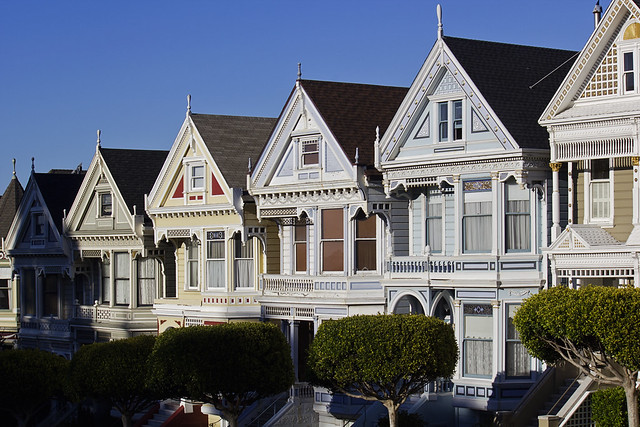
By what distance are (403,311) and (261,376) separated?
15.8ft

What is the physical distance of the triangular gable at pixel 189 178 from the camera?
47.8 meters

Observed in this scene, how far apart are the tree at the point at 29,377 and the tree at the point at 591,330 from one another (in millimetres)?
21842

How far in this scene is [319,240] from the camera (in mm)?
42719

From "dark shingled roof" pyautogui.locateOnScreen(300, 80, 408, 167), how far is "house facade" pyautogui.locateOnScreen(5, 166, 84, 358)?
18197 millimetres

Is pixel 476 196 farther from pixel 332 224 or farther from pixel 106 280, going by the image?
pixel 106 280

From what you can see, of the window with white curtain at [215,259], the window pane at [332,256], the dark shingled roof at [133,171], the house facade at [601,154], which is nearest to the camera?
the house facade at [601,154]

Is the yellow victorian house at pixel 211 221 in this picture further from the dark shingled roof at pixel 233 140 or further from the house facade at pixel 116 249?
the house facade at pixel 116 249

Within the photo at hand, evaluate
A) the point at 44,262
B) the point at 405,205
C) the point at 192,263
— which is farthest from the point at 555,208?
the point at 44,262

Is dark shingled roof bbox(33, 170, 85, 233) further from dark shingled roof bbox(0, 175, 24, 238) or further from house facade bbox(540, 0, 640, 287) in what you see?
house facade bbox(540, 0, 640, 287)

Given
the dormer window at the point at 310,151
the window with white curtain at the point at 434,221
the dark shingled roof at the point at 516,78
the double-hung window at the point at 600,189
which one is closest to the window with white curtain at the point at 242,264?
the dormer window at the point at 310,151

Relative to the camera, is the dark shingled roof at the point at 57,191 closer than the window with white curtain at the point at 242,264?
No

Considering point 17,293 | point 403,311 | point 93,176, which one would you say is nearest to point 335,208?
point 403,311

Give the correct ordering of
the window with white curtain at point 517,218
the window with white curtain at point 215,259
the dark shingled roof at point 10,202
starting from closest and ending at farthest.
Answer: the window with white curtain at point 517,218
the window with white curtain at point 215,259
the dark shingled roof at point 10,202

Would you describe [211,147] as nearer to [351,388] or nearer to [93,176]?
[93,176]
